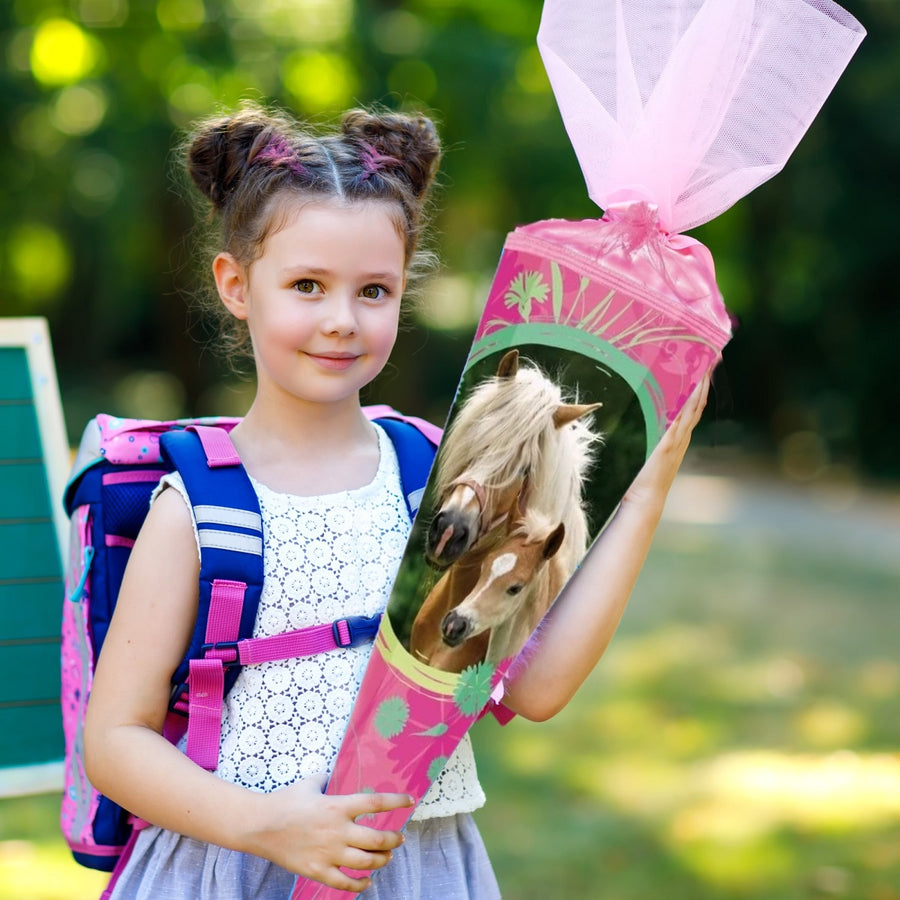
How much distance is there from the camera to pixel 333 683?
1587 mm

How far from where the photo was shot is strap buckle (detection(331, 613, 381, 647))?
62.3 inches

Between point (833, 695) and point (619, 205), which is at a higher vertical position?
point (619, 205)

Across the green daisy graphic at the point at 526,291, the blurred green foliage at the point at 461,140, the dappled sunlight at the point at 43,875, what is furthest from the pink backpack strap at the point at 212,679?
the blurred green foliage at the point at 461,140

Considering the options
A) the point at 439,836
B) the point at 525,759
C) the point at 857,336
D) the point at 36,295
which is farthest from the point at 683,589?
the point at 36,295

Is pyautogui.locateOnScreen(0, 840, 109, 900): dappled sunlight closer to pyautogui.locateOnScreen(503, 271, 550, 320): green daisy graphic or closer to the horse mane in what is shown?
the horse mane

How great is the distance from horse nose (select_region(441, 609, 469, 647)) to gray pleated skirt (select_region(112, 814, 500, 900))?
316 millimetres

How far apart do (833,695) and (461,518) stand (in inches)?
181

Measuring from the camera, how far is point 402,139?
1729 mm

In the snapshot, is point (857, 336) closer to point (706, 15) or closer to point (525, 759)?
point (525, 759)

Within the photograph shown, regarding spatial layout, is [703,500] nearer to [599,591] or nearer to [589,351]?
[599,591]

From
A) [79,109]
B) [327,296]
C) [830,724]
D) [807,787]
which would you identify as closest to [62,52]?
[79,109]

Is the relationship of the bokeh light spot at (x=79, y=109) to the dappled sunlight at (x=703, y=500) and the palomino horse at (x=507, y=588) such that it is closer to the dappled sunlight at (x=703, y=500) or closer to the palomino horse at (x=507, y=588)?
the dappled sunlight at (x=703, y=500)

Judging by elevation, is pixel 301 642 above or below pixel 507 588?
below

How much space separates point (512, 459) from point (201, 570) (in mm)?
408
